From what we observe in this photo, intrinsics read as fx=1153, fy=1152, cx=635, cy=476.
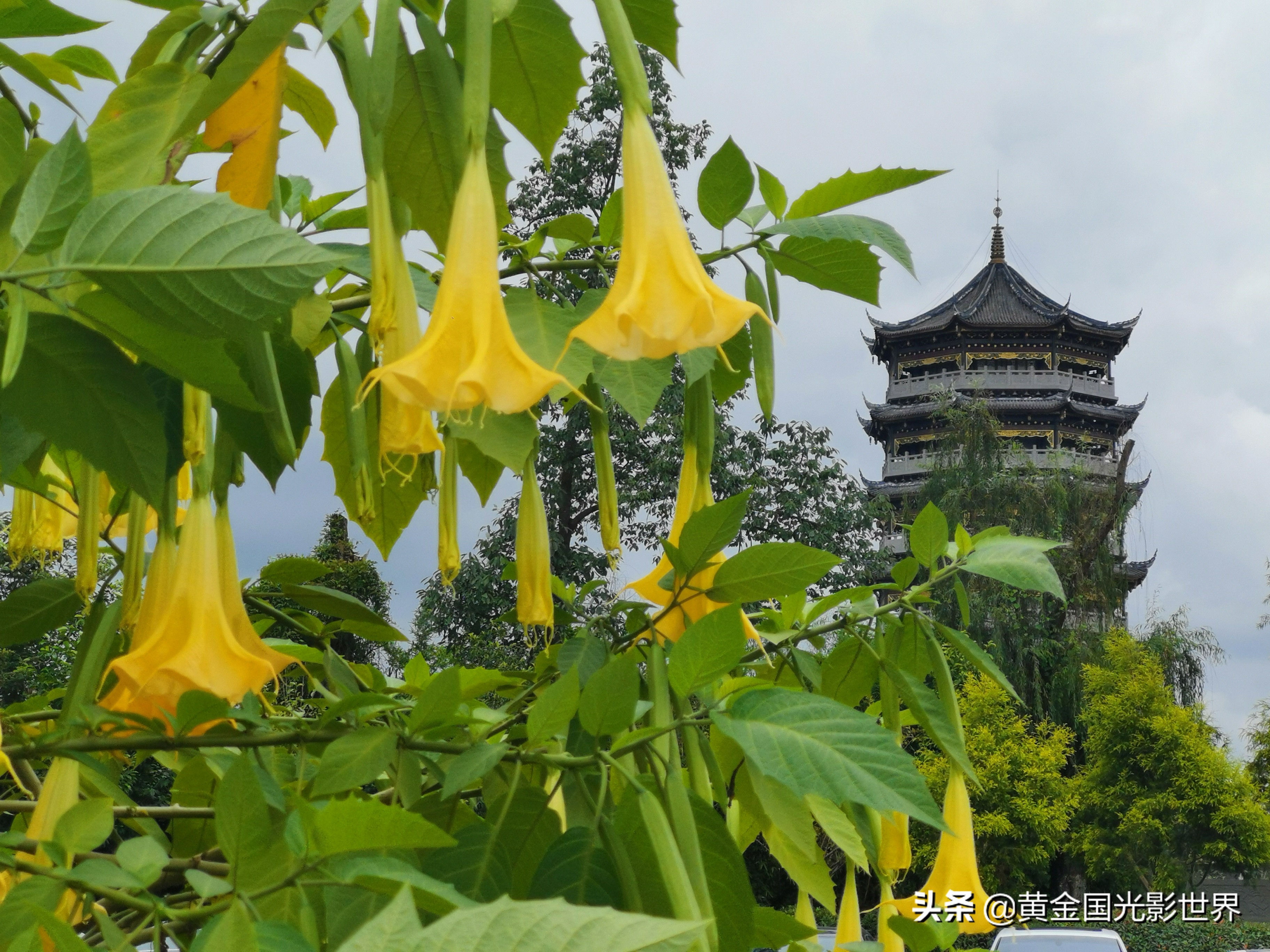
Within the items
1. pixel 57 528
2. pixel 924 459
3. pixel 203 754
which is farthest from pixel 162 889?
pixel 924 459

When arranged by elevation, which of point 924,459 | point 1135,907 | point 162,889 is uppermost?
point 924,459

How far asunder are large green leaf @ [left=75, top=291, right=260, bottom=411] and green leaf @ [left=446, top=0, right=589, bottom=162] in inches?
6.5

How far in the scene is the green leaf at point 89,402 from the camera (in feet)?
1.20

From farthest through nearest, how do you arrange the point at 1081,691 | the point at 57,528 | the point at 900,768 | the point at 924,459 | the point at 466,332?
the point at 924,459
the point at 1081,691
the point at 57,528
the point at 900,768
the point at 466,332

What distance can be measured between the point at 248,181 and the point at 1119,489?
12.9 m

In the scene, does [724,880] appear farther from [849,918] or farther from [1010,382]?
[1010,382]

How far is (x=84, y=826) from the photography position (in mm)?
444

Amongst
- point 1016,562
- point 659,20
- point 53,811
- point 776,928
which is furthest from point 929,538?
→ point 53,811

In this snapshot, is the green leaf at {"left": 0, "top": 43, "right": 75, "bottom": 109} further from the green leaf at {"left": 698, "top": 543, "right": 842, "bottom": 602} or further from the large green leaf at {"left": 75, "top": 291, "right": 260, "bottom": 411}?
the green leaf at {"left": 698, "top": 543, "right": 842, "bottom": 602}

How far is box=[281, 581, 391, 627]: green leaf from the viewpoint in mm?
738

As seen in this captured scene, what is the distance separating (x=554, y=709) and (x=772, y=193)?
0.29 m

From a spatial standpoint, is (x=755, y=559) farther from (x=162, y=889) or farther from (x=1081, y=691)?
(x=1081, y=691)

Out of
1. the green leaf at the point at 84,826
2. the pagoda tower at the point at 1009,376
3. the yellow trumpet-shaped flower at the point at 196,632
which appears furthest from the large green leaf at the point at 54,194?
the pagoda tower at the point at 1009,376

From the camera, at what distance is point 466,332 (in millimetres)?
266
